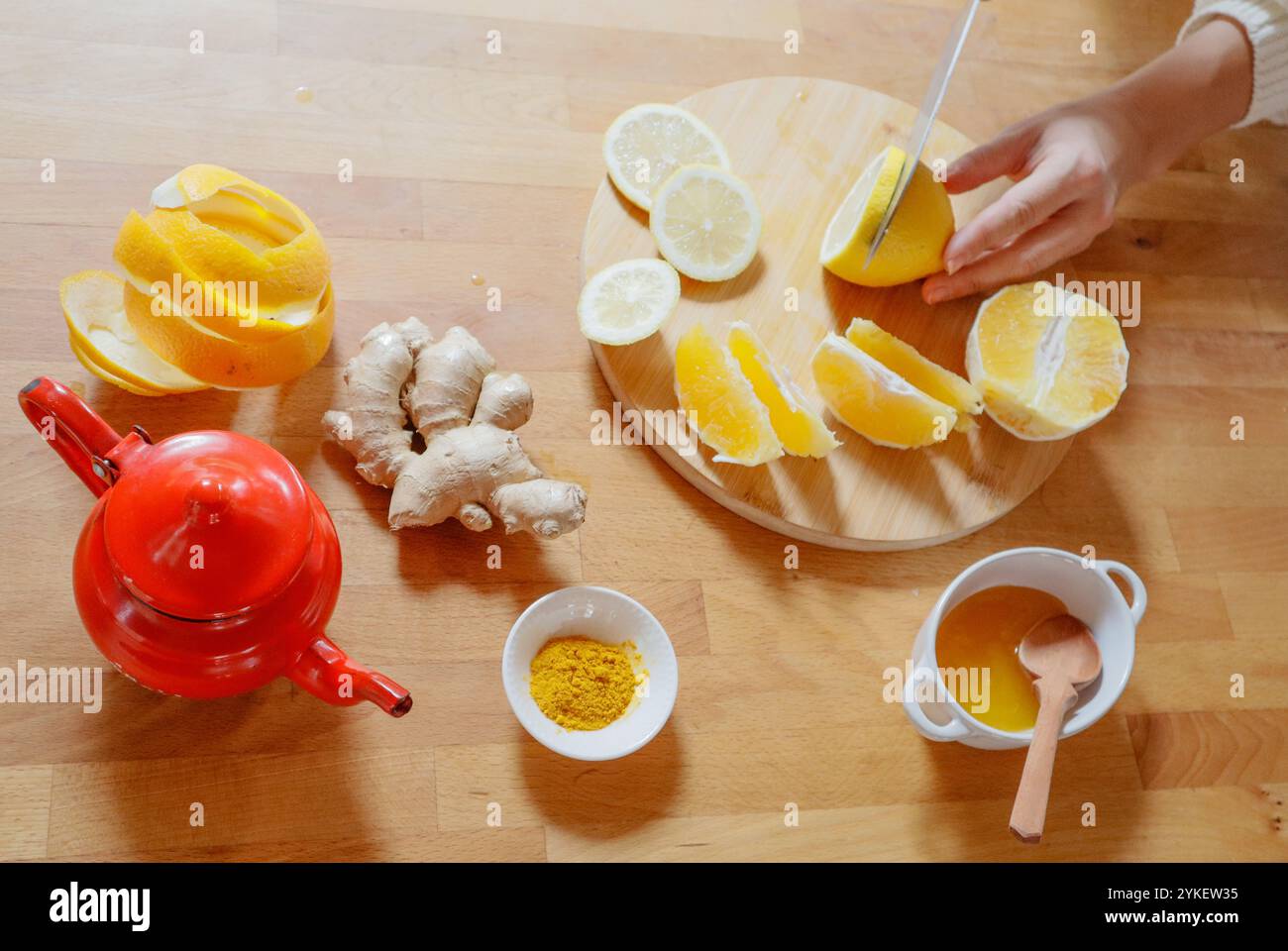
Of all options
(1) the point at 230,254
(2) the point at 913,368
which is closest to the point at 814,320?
(2) the point at 913,368

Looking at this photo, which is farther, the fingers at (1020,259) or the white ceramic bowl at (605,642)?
the fingers at (1020,259)

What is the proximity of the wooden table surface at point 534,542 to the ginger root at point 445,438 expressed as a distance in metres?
0.06

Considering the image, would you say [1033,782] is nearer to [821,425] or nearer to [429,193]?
[821,425]

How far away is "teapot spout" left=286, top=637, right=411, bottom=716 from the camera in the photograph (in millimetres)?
999

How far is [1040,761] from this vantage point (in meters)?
1.13

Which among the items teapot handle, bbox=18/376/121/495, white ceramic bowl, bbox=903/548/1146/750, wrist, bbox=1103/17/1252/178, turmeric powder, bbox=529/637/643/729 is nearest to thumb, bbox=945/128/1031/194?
wrist, bbox=1103/17/1252/178

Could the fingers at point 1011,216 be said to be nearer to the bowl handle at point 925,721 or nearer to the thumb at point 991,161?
the thumb at point 991,161

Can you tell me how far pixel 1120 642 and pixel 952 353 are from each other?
449 millimetres

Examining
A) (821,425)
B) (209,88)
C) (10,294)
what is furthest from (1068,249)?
(10,294)

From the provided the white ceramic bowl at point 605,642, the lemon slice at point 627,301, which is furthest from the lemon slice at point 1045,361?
the white ceramic bowl at point 605,642

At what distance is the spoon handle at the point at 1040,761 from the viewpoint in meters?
1.11

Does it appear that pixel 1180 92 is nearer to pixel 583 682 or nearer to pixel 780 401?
pixel 780 401

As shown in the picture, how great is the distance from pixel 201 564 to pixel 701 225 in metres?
0.77

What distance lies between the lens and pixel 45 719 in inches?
44.3
